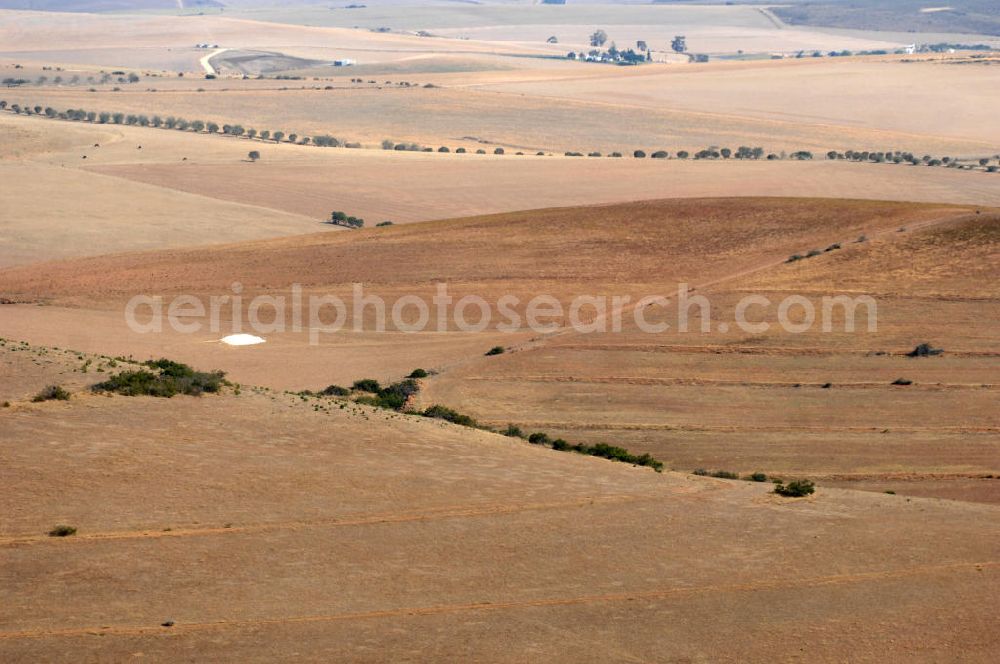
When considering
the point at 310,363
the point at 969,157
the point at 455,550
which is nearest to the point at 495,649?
the point at 455,550

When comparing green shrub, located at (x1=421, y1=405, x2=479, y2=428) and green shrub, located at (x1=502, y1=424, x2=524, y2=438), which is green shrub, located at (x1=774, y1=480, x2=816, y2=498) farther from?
green shrub, located at (x1=421, y1=405, x2=479, y2=428)

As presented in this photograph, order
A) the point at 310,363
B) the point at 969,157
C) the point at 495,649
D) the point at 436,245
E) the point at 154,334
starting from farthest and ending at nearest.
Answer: the point at 969,157, the point at 436,245, the point at 154,334, the point at 310,363, the point at 495,649

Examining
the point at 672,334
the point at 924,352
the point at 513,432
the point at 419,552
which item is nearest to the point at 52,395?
the point at 419,552

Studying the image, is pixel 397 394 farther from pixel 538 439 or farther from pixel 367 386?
pixel 538 439

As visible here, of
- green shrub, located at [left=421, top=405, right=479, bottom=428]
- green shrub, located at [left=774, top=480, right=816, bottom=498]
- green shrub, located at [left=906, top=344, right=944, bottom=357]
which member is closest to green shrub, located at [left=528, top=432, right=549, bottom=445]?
green shrub, located at [left=421, top=405, right=479, bottom=428]

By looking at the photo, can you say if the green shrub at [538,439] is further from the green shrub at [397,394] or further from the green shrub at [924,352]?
the green shrub at [924,352]

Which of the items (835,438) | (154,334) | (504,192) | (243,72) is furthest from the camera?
(243,72)

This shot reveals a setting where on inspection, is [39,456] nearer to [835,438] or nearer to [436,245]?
[835,438]
